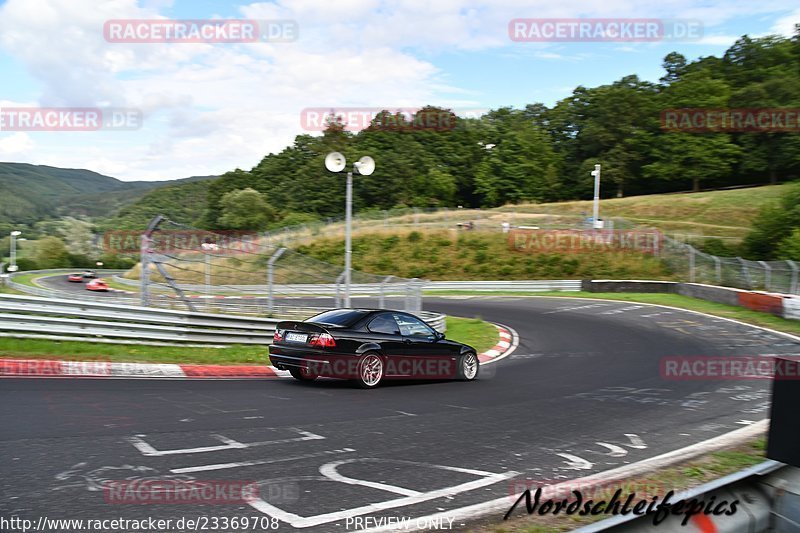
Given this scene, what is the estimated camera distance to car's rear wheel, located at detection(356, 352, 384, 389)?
10.6m

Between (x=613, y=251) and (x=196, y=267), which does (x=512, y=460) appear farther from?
(x=613, y=251)

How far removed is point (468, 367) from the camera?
12.2 meters

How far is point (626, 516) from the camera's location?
137 inches

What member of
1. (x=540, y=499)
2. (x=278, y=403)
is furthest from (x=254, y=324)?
(x=540, y=499)

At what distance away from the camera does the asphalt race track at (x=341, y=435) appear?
15.9ft

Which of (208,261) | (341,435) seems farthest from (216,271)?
(341,435)

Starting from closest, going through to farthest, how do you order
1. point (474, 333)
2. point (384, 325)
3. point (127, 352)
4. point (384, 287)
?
point (384, 325) → point (127, 352) → point (474, 333) → point (384, 287)

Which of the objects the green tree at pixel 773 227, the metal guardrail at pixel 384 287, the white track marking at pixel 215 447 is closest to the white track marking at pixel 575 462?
the white track marking at pixel 215 447

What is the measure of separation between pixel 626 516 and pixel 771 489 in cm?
161

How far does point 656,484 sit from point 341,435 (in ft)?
10.4

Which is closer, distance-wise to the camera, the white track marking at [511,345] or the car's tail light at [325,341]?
the car's tail light at [325,341]

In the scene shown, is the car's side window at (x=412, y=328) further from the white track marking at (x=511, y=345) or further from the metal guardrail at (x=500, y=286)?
the metal guardrail at (x=500, y=286)

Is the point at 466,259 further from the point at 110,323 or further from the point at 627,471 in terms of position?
the point at 627,471

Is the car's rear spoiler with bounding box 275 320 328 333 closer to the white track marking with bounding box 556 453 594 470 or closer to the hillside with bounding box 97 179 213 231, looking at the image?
the white track marking with bounding box 556 453 594 470
